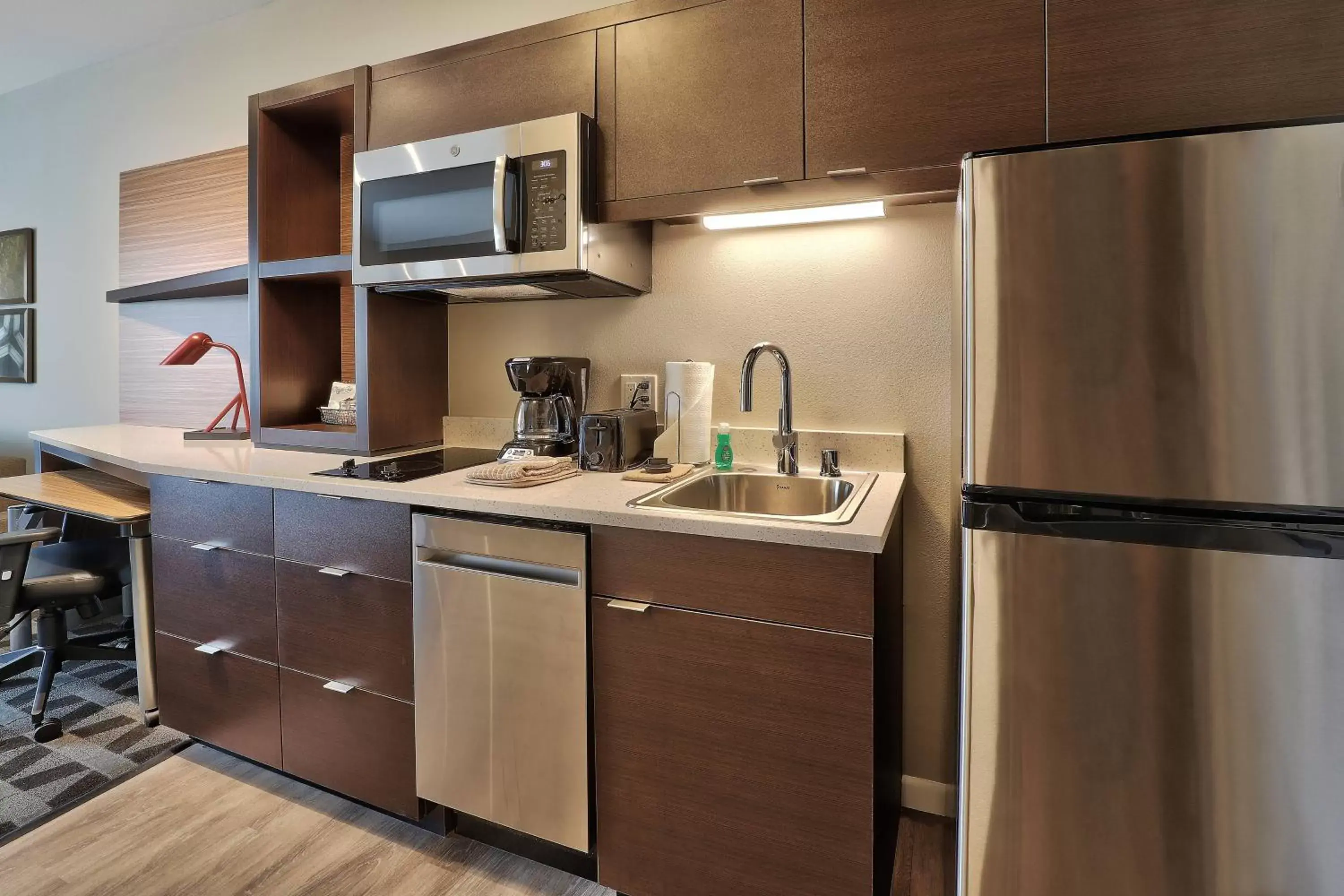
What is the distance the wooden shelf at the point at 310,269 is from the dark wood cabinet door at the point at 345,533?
30.2 inches

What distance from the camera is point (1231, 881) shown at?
37.7 inches

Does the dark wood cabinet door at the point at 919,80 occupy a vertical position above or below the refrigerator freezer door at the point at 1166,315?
above

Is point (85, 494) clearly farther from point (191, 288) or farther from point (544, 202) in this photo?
point (544, 202)

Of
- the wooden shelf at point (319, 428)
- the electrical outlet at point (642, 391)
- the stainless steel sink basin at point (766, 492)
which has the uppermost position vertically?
the electrical outlet at point (642, 391)

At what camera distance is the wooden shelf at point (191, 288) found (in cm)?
247

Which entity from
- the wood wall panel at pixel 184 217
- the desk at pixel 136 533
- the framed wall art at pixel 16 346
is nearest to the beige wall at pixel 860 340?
the desk at pixel 136 533

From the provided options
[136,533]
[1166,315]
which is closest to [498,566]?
[1166,315]

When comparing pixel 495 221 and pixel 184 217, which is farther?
pixel 184 217

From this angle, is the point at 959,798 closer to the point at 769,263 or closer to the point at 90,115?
the point at 769,263

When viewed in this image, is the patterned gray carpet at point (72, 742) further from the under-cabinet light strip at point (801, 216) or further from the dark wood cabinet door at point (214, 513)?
the under-cabinet light strip at point (801, 216)

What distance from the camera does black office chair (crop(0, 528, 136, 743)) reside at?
6.60 ft

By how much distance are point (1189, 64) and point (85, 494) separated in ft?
10.7

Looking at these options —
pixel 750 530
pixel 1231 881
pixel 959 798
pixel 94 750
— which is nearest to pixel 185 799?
pixel 94 750

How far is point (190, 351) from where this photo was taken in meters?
2.58
